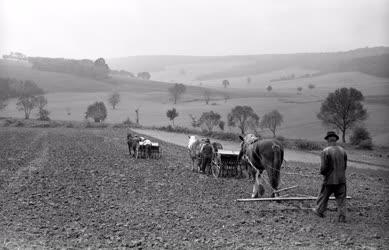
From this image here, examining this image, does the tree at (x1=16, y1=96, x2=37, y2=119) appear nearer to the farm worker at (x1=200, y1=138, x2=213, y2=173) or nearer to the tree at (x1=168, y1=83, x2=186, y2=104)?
the tree at (x1=168, y1=83, x2=186, y2=104)

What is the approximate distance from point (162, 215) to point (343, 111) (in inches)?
2453

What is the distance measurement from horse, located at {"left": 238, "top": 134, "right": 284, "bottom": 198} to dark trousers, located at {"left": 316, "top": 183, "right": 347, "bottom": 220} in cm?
219

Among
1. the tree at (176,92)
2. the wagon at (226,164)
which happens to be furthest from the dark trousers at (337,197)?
the tree at (176,92)

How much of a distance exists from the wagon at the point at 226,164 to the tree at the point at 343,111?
52.1 meters

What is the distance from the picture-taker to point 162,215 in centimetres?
1209

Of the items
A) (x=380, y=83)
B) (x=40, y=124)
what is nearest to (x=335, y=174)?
(x=40, y=124)

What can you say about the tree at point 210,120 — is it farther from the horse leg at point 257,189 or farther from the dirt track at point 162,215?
the horse leg at point 257,189

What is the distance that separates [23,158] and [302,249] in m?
20.6

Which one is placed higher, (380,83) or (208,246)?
(380,83)

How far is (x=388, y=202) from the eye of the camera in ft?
49.3

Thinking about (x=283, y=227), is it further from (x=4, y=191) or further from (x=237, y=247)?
(x=4, y=191)

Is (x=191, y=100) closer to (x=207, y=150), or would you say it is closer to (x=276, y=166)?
(x=207, y=150)

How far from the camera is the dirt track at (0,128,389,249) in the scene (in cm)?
969

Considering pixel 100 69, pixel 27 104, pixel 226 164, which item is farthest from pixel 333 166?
pixel 100 69
